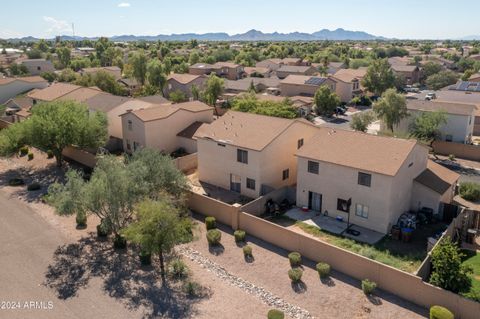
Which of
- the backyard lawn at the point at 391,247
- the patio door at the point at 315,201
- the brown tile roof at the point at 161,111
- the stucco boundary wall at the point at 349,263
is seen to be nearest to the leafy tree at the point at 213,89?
the brown tile roof at the point at 161,111

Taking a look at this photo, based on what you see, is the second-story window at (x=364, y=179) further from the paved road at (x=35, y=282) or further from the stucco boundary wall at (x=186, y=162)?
the stucco boundary wall at (x=186, y=162)

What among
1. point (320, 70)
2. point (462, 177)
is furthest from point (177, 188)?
point (320, 70)

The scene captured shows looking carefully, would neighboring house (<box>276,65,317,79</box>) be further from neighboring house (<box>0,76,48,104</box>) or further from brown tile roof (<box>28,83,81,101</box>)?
neighboring house (<box>0,76,48,104</box>)

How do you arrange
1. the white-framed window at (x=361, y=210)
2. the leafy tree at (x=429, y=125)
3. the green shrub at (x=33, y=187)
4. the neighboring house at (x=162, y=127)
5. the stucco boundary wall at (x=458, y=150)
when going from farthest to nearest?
the leafy tree at (x=429, y=125)
the stucco boundary wall at (x=458, y=150)
the neighboring house at (x=162, y=127)
the green shrub at (x=33, y=187)
the white-framed window at (x=361, y=210)

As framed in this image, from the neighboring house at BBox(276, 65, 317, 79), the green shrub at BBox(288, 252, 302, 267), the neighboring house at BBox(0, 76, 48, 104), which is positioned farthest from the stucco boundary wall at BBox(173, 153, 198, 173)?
the neighboring house at BBox(276, 65, 317, 79)

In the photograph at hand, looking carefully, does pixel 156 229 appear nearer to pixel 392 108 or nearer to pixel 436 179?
pixel 436 179

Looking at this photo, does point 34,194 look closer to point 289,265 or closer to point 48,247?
point 48,247

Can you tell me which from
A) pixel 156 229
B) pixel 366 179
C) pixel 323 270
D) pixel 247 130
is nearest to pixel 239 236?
A: pixel 323 270
